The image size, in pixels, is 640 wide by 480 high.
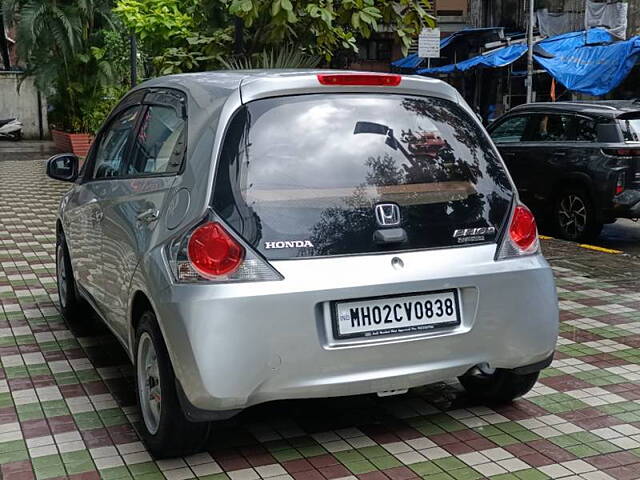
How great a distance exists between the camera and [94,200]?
17.3ft

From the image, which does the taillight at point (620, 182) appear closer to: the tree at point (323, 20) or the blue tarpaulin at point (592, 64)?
the tree at point (323, 20)

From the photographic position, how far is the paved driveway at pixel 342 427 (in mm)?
3936

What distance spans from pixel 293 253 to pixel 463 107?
1.22 metres

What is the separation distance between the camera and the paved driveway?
394 cm

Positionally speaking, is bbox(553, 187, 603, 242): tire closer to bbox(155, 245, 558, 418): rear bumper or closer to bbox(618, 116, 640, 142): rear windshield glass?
bbox(618, 116, 640, 142): rear windshield glass

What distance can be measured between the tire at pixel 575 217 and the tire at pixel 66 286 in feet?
20.5

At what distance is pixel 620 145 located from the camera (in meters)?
10.1

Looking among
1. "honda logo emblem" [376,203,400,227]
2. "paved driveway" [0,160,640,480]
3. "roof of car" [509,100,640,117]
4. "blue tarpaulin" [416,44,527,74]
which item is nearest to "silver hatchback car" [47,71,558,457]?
"honda logo emblem" [376,203,400,227]

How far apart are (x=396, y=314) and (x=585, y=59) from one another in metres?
19.6

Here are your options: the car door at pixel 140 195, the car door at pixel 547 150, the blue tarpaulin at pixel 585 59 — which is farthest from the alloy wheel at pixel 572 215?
the blue tarpaulin at pixel 585 59

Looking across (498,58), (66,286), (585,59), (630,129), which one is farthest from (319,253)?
(498,58)

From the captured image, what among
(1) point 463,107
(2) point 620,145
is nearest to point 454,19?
(2) point 620,145

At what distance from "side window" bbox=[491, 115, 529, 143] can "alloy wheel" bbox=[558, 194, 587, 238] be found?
119 cm

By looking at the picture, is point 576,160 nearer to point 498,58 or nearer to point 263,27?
→ point 263,27
